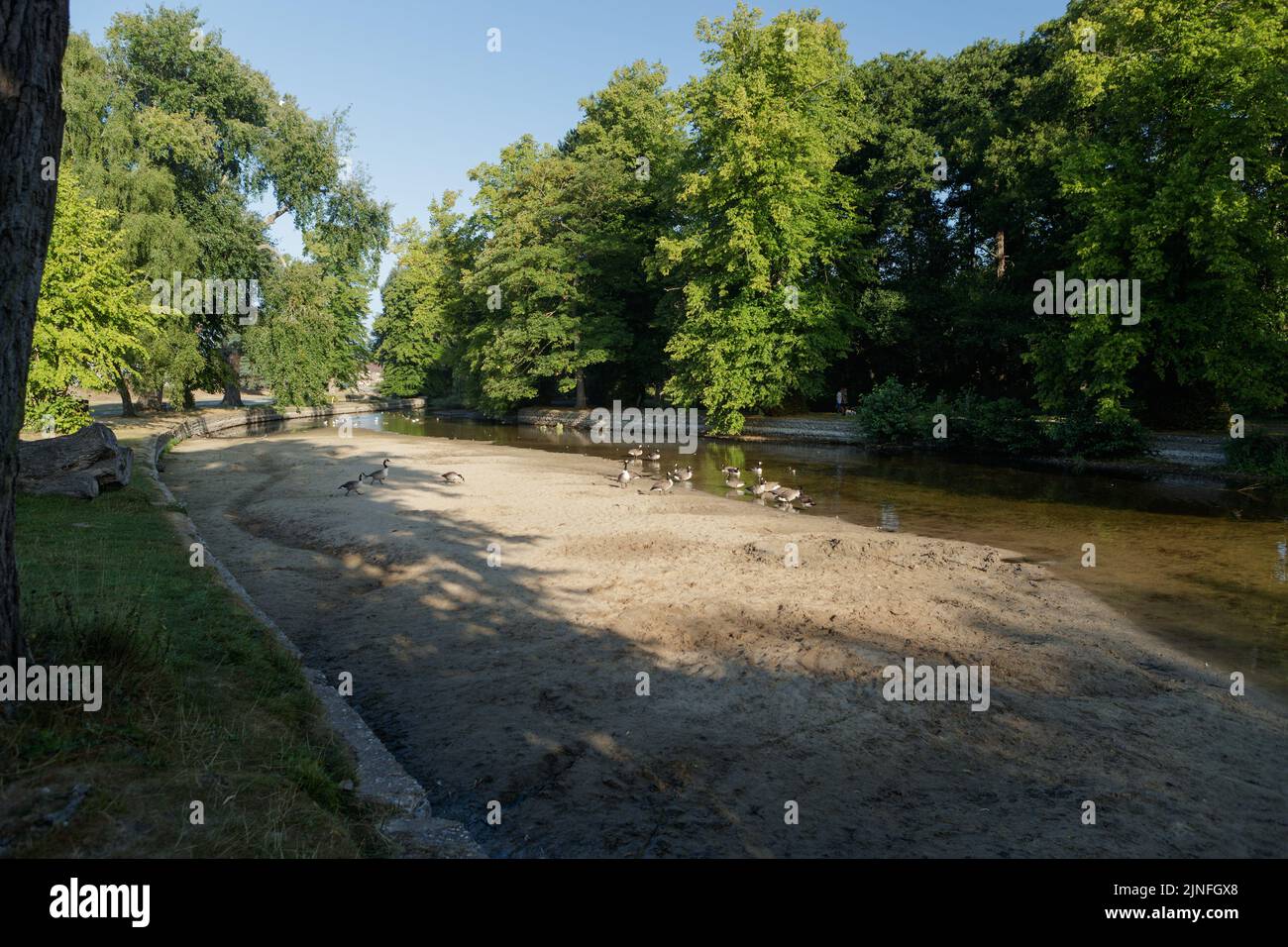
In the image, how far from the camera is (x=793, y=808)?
5.54m

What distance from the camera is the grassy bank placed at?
12.4ft

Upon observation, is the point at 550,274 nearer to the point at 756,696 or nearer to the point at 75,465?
the point at 75,465

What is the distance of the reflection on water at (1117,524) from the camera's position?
34.7 ft

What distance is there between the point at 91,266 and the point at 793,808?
21.9 meters

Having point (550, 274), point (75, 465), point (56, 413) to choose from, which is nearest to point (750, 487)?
point (75, 465)

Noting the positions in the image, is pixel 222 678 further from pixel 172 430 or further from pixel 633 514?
pixel 172 430

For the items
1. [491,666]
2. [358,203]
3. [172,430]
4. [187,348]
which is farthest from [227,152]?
[491,666]

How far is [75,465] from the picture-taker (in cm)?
1420

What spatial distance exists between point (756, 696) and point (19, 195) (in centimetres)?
727

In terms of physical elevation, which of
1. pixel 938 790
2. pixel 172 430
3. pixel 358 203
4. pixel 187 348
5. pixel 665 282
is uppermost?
pixel 358 203

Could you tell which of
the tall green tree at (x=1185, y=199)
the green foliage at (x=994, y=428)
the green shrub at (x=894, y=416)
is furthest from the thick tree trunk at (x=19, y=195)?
the green shrub at (x=894, y=416)

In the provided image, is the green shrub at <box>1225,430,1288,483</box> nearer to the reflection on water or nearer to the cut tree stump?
the reflection on water

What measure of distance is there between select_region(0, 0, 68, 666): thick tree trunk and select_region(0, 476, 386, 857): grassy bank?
671mm

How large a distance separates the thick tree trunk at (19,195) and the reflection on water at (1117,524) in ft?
39.5
